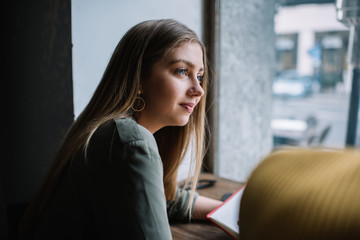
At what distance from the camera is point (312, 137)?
4.46 m

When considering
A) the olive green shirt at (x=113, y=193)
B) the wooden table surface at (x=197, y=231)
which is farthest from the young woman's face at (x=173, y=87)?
the wooden table surface at (x=197, y=231)

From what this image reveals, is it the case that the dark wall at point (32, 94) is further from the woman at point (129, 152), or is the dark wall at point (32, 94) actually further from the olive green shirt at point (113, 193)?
the olive green shirt at point (113, 193)

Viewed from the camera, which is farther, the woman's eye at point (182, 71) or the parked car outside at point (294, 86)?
the parked car outside at point (294, 86)

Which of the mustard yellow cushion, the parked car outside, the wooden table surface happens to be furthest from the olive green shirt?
the parked car outside

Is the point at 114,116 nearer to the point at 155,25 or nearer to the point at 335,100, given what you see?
the point at 155,25

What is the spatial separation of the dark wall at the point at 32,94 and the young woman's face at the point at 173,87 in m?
0.38

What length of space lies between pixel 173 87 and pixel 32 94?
0.62 m

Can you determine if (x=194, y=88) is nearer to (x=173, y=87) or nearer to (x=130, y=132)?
(x=173, y=87)

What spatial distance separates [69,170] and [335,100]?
417 inches

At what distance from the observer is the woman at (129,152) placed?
0.71 m

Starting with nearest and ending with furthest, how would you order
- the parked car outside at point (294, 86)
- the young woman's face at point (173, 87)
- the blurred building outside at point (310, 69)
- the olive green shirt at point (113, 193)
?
the olive green shirt at point (113, 193) < the young woman's face at point (173, 87) < the blurred building outside at point (310, 69) < the parked car outside at point (294, 86)

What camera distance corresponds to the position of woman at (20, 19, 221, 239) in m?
0.71

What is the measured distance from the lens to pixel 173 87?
955mm

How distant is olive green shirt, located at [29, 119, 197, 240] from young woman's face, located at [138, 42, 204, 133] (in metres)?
0.18
